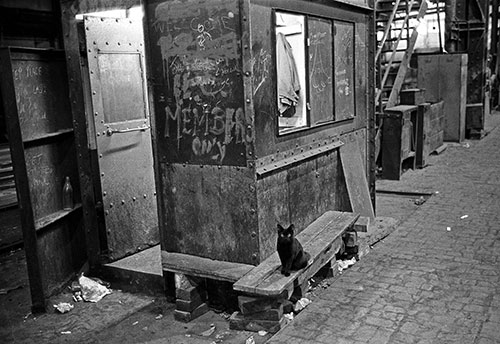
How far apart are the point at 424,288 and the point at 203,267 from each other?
7.48ft

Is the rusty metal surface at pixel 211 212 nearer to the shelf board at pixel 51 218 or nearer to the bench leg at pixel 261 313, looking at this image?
the bench leg at pixel 261 313

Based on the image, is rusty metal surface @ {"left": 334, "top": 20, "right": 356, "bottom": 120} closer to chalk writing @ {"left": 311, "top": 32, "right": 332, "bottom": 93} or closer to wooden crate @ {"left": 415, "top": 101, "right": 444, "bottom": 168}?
chalk writing @ {"left": 311, "top": 32, "right": 332, "bottom": 93}

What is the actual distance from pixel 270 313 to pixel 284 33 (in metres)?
4.02

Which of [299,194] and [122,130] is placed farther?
[122,130]

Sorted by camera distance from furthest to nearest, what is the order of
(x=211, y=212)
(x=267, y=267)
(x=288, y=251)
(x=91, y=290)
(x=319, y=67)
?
(x=319, y=67) → (x=91, y=290) → (x=211, y=212) → (x=267, y=267) → (x=288, y=251)

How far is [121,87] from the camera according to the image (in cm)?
592

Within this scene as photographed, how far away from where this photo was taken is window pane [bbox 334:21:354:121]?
6.56m

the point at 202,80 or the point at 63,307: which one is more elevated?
the point at 202,80

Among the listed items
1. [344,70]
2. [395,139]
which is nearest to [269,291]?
[344,70]

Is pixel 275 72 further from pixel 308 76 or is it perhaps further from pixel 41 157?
pixel 41 157

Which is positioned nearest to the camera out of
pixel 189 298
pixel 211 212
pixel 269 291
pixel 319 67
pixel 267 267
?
pixel 269 291

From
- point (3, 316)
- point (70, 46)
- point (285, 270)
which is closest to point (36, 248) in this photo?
point (3, 316)

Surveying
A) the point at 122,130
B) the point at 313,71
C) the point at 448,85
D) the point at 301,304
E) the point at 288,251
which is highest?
the point at 313,71

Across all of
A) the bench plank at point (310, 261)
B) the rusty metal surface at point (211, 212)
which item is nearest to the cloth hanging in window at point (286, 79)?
the bench plank at point (310, 261)
